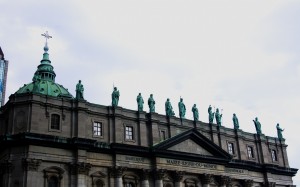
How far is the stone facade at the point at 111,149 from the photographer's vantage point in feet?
156

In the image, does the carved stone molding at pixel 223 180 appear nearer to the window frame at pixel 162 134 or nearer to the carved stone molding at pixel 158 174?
the window frame at pixel 162 134

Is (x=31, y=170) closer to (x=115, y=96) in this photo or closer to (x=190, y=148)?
(x=115, y=96)

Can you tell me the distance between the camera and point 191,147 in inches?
2311

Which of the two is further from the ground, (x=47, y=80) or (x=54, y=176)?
(x=47, y=80)

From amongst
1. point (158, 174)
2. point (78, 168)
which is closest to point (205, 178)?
point (158, 174)

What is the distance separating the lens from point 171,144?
185 ft

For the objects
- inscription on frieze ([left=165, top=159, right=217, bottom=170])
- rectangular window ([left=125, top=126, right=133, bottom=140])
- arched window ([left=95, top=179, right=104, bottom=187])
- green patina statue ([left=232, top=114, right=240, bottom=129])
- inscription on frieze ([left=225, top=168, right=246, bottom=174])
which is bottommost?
arched window ([left=95, top=179, right=104, bottom=187])

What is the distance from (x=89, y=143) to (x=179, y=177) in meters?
13.1

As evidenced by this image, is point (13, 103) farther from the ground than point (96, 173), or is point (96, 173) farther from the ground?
point (13, 103)

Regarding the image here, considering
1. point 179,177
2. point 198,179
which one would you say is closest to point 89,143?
point 179,177

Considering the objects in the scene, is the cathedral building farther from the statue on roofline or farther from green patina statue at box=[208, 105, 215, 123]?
the statue on roofline

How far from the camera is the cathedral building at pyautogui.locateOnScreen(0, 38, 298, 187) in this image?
47.5m

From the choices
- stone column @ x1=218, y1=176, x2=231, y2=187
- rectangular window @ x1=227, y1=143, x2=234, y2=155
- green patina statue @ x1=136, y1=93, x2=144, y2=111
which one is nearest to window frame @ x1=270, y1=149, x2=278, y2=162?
rectangular window @ x1=227, y1=143, x2=234, y2=155

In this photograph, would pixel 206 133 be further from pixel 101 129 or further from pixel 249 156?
pixel 101 129
